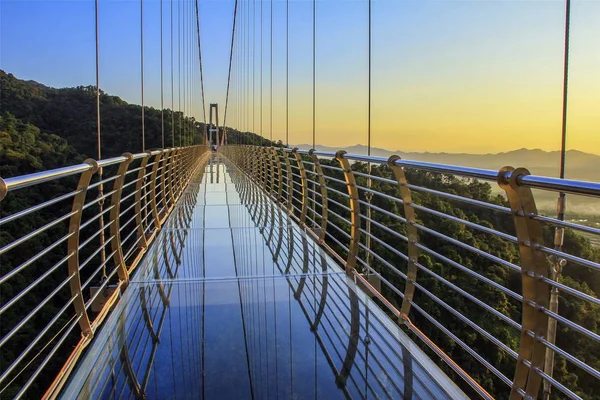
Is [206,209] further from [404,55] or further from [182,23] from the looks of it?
[182,23]

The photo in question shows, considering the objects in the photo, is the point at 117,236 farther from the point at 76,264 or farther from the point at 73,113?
the point at 73,113

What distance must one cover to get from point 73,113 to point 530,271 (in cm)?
926

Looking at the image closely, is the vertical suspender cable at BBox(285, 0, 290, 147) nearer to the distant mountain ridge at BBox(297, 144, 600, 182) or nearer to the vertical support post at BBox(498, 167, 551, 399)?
the distant mountain ridge at BBox(297, 144, 600, 182)

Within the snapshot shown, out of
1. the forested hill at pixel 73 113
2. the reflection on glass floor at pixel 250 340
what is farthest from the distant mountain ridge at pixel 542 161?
the forested hill at pixel 73 113

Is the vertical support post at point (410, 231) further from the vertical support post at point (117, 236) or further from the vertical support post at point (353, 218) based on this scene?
the vertical support post at point (117, 236)

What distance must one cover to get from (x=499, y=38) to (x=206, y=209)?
4.56 m

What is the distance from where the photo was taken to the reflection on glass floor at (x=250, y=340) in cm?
206

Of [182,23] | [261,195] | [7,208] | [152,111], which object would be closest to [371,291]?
[7,208]

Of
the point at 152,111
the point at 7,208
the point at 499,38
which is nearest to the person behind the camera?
the point at 7,208

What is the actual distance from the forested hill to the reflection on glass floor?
4.51m

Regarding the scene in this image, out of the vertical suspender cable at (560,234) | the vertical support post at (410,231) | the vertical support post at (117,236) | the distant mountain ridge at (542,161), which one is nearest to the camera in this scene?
the vertical suspender cable at (560,234)

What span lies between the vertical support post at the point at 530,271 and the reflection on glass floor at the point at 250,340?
0.42 metres

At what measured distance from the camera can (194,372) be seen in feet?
7.23

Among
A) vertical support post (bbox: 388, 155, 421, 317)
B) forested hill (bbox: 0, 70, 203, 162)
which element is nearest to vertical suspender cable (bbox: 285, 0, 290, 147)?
forested hill (bbox: 0, 70, 203, 162)
